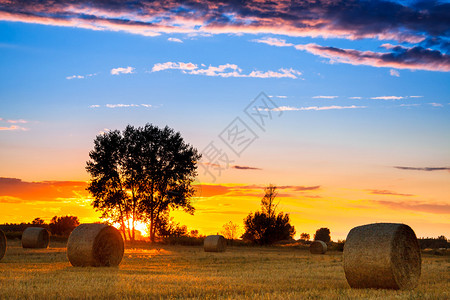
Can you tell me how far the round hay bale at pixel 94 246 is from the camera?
23172mm

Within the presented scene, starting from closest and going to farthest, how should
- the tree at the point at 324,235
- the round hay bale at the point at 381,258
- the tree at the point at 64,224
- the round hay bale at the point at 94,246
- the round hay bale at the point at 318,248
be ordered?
1. the round hay bale at the point at 381,258
2. the round hay bale at the point at 94,246
3. the round hay bale at the point at 318,248
4. the tree at the point at 64,224
5. the tree at the point at 324,235

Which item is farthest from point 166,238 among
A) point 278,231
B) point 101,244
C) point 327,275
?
point 327,275

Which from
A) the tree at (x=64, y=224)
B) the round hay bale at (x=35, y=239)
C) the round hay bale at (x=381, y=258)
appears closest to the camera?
the round hay bale at (x=381, y=258)

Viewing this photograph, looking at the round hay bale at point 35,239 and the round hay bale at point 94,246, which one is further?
the round hay bale at point 35,239

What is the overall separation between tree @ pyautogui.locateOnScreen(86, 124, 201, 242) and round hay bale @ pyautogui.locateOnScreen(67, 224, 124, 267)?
2571cm

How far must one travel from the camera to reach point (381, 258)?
1642 cm

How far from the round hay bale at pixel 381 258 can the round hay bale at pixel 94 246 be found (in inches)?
454

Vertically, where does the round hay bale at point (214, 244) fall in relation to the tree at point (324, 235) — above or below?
below

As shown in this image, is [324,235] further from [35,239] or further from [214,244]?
[35,239]

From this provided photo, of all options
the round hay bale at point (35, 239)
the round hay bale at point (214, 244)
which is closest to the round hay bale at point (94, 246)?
the round hay bale at point (35, 239)

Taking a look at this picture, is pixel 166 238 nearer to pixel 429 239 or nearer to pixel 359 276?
pixel 429 239

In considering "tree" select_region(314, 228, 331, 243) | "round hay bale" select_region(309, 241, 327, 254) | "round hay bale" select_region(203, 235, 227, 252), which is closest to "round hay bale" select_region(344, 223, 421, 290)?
"round hay bale" select_region(203, 235, 227, 252)

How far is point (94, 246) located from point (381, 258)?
41.1ft

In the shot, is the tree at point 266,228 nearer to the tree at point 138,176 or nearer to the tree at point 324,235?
the tree at point 138,176
